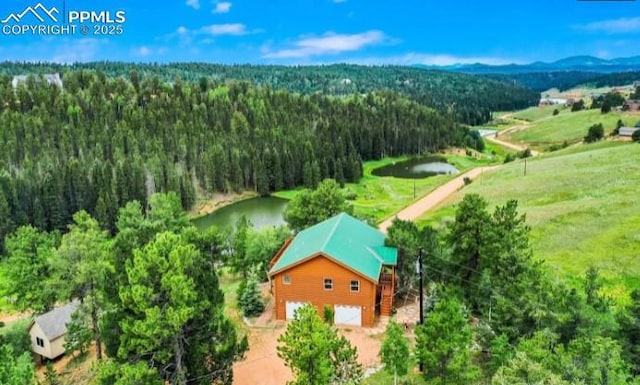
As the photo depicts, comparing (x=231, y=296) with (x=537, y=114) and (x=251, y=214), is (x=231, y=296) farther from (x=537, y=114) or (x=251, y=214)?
(x=537, y=114)

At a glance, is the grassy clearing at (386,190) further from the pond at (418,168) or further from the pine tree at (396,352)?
the pine tree at (396,352)

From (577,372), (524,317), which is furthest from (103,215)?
(577,372)

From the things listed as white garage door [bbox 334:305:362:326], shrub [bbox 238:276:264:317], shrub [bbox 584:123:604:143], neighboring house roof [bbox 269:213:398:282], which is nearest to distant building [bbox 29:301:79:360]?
shrub [bbox 238:276:264:317]

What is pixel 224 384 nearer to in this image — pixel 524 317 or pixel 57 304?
pixel 524 317

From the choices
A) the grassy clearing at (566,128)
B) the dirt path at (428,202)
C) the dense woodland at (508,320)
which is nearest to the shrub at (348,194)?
the dirt path at (428,202)

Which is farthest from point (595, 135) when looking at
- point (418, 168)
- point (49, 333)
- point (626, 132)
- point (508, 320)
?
point (49, 333)
